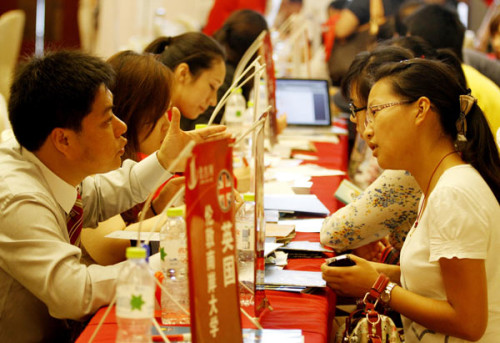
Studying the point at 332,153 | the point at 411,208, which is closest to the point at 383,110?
the point at 411,208

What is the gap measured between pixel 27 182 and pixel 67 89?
0.24 metres

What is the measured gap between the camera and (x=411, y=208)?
2.18m

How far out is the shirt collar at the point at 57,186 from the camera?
1.70 m

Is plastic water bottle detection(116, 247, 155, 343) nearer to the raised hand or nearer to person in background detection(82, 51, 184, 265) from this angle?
the raised hand

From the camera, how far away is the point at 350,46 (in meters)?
6.07

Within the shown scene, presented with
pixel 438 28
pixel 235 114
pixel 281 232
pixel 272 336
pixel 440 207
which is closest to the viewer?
pixel 272 336

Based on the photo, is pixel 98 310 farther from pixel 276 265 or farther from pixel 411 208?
pixel 411 208

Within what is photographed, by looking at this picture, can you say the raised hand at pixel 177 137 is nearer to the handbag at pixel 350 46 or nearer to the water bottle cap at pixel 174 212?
the water bottle cap at pixel 174 212

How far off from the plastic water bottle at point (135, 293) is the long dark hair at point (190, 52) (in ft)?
6.32

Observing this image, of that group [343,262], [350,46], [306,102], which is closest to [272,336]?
[343,262]

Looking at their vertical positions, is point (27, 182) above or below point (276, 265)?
above

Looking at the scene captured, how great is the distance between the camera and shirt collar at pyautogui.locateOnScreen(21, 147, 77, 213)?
5.58 feet

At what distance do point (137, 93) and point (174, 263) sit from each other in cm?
91

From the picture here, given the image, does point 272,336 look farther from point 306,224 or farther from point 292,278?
point 306,224
